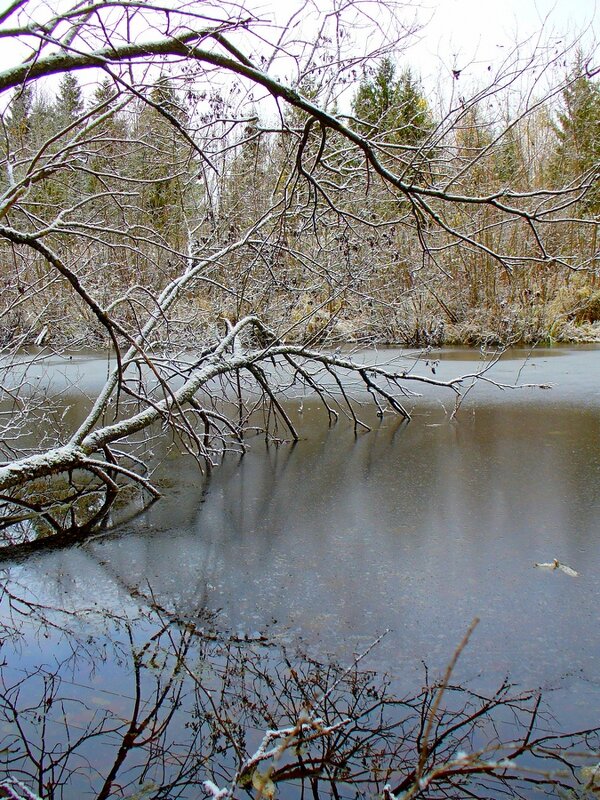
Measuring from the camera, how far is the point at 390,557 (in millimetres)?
3707

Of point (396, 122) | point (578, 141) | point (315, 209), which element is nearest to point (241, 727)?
point (315, 209)

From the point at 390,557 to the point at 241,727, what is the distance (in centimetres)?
161

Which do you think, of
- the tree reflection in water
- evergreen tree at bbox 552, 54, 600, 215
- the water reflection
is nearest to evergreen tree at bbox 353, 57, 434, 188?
the water reflection

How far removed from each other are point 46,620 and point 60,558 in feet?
2.51

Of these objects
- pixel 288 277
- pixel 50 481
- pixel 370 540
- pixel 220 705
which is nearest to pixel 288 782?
pixel 220 705

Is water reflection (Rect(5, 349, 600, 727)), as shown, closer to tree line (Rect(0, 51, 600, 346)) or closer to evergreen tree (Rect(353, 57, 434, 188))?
tree line (Rect(0, 51, 600, 346))

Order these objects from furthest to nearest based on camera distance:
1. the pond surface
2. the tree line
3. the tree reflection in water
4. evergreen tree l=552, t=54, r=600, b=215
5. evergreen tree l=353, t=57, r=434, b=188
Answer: evergreen tree l=552, t=54, r=600, b=215
the tree line
evergreen tree l=353, t=57, r=434, b=188
the pond surface
the tree reflection in water

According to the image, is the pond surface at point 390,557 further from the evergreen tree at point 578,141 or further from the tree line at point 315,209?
the evergreen tree at point 578,141

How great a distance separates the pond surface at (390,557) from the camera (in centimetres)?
273

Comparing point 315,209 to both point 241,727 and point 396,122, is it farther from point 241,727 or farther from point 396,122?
point 396,122

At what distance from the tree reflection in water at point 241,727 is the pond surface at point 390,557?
0.34 ft

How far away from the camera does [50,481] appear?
5.44m

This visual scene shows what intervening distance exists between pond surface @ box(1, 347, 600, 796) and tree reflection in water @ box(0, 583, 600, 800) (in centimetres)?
10

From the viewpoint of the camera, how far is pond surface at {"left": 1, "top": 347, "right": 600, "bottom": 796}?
2.73 metres
